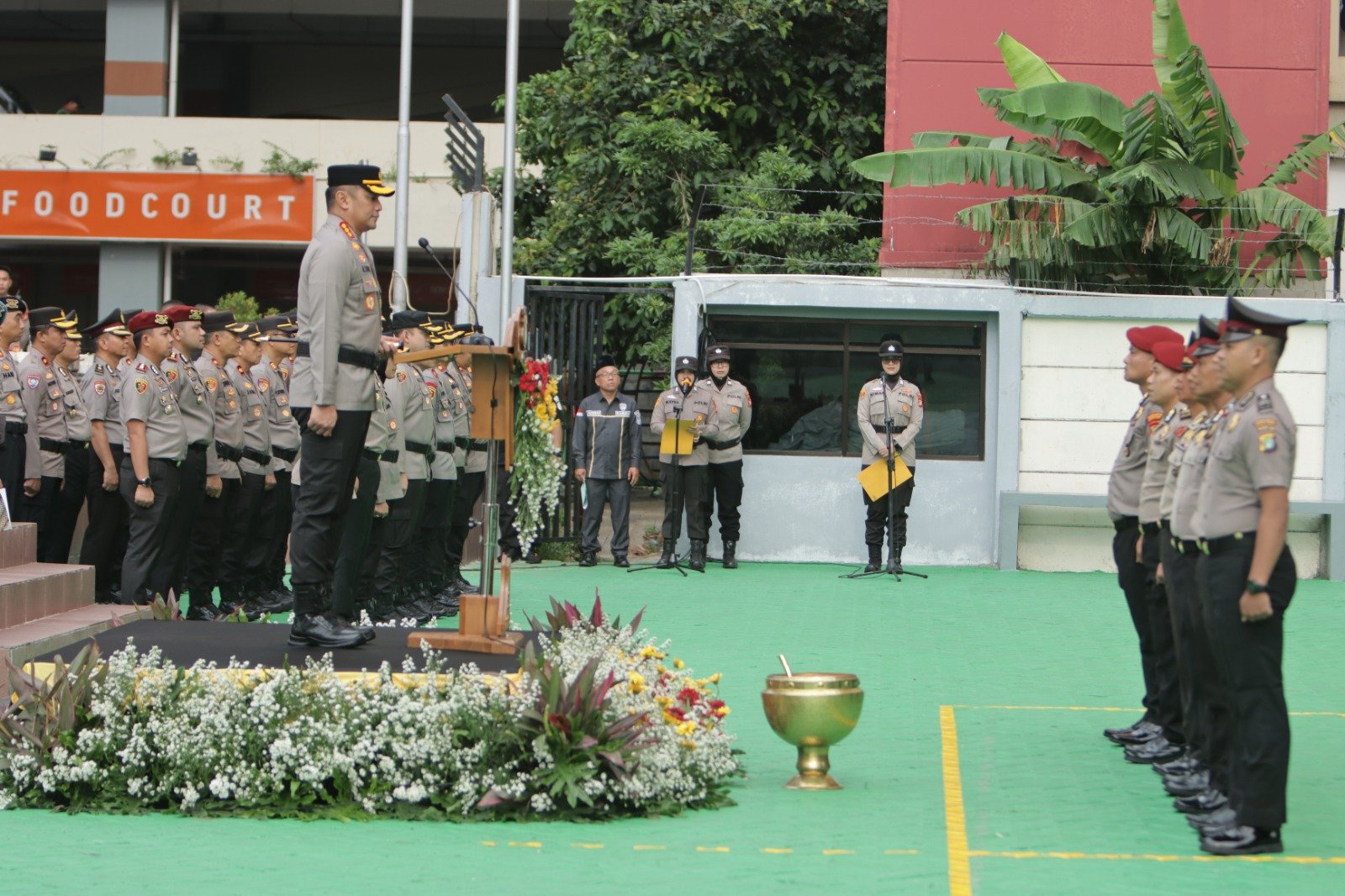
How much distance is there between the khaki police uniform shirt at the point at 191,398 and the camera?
1046 centimetres

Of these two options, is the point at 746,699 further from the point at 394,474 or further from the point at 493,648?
the point at 394,474

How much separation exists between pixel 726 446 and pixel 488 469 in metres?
8.17

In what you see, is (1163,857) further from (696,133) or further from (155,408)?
(696,133)

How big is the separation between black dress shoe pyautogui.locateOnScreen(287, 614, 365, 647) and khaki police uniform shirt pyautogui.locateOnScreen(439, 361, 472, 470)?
464cm

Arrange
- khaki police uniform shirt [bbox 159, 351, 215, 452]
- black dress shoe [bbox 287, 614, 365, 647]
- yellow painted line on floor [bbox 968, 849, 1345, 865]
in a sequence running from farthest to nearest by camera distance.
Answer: khaki police uniform shirt [bbox 159, 351, 215, 452] → black dress shoe [bbox 287, 614, 365, 647] → yellow painted line on floor [bbox 968, 849, 1345, 865]

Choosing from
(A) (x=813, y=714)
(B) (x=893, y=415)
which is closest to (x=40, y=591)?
(A) (x=813, y=714)

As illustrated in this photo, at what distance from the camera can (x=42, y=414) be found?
11.2m

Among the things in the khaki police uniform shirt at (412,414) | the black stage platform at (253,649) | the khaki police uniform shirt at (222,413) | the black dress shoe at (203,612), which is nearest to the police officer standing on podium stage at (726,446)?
the khaki police uniform shirt at (412,414)

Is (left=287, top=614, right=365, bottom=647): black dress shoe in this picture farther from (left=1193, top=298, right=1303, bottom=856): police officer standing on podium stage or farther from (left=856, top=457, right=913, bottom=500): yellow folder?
(left=856, top=457, right=913, bottom=500): yellow folder

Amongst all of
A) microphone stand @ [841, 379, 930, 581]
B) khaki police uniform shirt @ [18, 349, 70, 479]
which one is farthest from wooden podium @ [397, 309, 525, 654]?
microphone stand @ [841, 379, 930, 581]

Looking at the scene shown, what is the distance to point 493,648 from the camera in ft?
23.0

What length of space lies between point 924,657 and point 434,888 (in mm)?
5570

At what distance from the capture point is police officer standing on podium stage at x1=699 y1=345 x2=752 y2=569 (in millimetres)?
15289

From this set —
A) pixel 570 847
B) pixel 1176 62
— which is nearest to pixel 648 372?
pixel 1176 62
